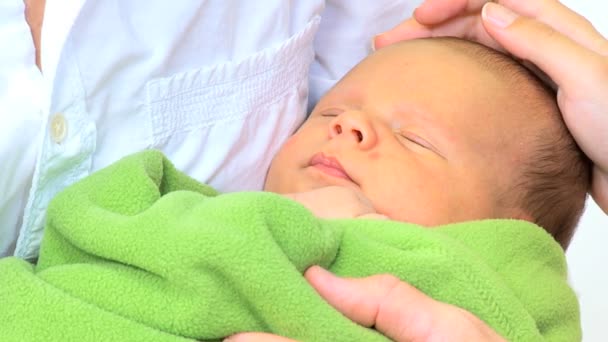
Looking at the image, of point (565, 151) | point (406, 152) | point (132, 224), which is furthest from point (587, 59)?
point (132, 224)

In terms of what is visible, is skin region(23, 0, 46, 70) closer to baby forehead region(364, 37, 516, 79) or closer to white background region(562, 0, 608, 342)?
baby forehead region(364, 37, 516, 79)

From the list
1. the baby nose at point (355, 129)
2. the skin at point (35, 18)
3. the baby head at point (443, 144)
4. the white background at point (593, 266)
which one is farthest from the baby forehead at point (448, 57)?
the white background at point (593, 266)

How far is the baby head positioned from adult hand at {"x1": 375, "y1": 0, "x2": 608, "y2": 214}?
0.09 ft

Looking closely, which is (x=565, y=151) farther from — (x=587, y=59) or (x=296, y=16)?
(x=296, y=16)

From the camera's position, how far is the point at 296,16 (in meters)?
0.90

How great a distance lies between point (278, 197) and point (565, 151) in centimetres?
42

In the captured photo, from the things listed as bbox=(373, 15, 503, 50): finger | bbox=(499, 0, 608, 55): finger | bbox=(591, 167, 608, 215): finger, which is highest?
bbox=(499, 0, 608, 55): finger

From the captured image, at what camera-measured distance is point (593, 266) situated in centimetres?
159

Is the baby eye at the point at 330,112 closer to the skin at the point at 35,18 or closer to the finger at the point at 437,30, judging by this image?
the finger at the point at 437,30

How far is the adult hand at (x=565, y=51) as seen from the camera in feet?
2.87

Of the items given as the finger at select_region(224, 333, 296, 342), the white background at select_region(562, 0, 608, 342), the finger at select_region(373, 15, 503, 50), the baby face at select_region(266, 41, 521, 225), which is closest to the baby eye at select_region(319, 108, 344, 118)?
the baby face at select_region(266, 41, 521, 225)

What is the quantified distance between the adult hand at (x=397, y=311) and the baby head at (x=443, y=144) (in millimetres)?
198

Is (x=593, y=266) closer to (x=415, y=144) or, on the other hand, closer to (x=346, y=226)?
(x=415, y=144)

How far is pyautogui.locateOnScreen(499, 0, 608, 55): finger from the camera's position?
926 millimetres
